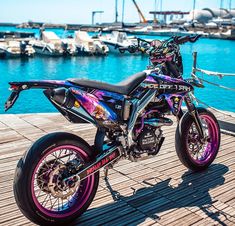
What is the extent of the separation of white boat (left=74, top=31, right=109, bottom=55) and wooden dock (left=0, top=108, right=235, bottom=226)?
4324cm

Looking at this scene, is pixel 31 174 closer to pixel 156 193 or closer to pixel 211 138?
pixel 156 193

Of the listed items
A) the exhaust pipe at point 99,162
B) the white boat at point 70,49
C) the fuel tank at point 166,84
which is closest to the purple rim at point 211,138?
the fuel tank at point 166,84

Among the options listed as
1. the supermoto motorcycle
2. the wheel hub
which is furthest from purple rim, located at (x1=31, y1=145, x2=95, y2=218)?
the wheel hub

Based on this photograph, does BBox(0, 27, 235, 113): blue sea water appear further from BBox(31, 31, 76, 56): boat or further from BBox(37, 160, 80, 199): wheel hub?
BBox(37, 160, 80, 199): wheel hub

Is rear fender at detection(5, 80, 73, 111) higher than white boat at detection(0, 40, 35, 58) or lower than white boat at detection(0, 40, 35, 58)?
higher

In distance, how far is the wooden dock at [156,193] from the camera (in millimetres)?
3494

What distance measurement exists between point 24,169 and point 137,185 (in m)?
1.60

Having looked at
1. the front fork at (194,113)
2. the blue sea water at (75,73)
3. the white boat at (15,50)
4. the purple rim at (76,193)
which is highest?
the front fork at (194,113)

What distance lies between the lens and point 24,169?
2994mm

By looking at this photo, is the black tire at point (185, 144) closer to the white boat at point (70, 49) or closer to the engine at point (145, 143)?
the engine at point (145, 143)

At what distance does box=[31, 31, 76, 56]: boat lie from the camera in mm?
45594

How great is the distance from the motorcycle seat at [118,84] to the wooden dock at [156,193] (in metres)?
1.14

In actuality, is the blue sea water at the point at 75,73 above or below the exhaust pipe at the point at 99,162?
below

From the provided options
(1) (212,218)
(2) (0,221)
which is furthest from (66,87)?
(1) (212,218)
